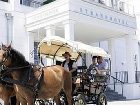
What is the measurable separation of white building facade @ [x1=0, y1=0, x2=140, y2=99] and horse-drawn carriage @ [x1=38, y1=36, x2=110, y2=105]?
566cm

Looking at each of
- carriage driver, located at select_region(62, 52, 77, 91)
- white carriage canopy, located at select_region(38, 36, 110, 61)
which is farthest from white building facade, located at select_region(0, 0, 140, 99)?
carriage driver, located at select_region(62, 52, 77, 91)

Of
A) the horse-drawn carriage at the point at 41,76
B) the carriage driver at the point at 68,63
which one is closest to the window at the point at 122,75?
the horse-drawn carriage at the point at 41,76

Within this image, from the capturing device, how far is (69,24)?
17500mm

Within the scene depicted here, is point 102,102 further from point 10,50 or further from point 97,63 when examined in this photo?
point 10,50

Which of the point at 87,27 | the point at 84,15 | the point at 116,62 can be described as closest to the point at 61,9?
the point at 84,15

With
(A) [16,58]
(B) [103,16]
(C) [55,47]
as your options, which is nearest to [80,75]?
(C) [55,47]

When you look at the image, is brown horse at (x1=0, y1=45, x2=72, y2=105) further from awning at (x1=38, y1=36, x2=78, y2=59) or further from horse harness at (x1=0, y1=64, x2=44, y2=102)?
awning at (x1=38, y1=36, x2=78, y2=59)

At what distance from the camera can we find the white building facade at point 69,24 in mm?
18016

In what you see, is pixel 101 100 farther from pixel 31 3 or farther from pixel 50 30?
pixel 31 3

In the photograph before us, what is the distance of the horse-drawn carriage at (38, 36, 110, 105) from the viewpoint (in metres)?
10.7

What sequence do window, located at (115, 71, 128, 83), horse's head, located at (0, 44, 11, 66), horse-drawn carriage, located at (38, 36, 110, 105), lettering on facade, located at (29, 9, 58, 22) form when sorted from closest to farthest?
horse's head, located at (0, 44, 11, 66) → horse-drawn carriage, located at (38, 36, 110, 105) → lettering on facade, located at (29, 9, 58, 22) → window, located at (115, 71, 128, 83)

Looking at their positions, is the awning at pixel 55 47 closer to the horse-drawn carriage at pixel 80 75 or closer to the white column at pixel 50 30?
the horse-drawn carriage at pixel 80 75

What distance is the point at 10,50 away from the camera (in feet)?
24.3

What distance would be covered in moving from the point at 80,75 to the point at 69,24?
21.3 ft
